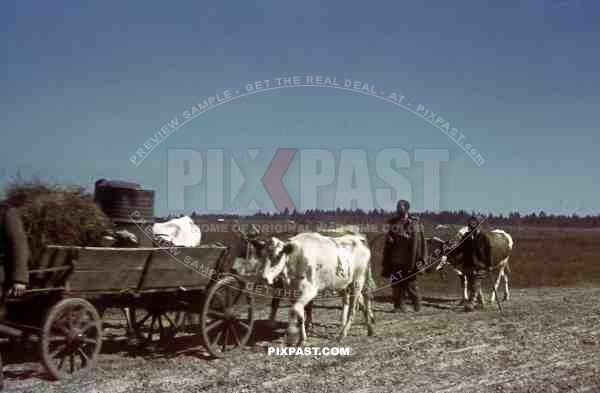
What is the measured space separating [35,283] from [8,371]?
137cm

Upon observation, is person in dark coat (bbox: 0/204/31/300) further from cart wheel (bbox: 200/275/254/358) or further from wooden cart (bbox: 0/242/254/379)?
cart wheel (bbox: 200/275/254/358)

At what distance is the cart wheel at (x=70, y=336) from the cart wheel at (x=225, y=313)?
1472 millimetres

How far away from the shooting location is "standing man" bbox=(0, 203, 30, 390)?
680cm

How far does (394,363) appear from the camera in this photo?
845 cm

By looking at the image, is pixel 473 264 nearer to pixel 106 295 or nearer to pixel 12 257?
pixel 106 295

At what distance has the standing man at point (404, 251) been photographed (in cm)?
1400

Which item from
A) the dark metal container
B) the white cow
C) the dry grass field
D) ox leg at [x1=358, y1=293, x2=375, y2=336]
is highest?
the dark metal container

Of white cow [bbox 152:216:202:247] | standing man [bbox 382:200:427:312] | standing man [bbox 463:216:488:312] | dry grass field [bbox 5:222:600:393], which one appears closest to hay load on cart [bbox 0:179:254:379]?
dry grass field [bbox 5:222:600:393]

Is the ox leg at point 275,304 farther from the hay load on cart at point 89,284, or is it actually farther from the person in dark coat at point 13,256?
the person in dark coat at point 13,256

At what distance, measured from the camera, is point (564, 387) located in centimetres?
725

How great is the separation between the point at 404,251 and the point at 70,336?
27.2 ft

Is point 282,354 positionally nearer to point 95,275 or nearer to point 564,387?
point 95,275

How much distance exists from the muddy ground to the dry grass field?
0.04 ft

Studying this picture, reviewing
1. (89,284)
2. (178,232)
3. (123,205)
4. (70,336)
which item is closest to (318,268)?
(178,232)
